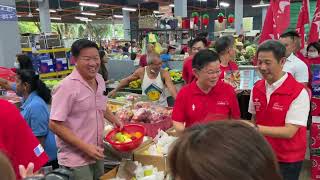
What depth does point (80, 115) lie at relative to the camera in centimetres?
253

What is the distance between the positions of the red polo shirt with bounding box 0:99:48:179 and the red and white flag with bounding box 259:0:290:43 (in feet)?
11.2

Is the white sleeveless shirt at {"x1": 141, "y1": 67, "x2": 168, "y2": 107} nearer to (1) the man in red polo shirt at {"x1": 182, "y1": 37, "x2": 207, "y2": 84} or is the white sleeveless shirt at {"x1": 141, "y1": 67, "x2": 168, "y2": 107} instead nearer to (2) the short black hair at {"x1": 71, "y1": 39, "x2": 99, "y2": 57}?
(1) the man in red polo shirt at {"x1": 182, "y1": 37, "x2": 207, "y2": 84}

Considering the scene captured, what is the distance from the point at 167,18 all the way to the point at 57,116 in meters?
6.15

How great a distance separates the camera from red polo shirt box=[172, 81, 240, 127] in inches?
99.6

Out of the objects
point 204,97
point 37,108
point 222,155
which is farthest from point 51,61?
point 222,155

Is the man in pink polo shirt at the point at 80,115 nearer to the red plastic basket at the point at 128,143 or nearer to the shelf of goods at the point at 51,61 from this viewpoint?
the red plastic basket at the point at 128,143

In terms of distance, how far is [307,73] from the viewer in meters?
Result: 3.90

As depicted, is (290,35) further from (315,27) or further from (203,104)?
(203,104)

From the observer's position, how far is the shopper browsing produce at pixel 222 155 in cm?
75

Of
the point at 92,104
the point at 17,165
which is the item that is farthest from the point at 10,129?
the point at 92,104

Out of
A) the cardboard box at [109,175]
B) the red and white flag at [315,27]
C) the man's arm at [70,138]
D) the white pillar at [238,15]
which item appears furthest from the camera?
the white pillar at [238,15]

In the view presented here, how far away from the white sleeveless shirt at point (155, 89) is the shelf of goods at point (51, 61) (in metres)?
4.29

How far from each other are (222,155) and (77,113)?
192cm

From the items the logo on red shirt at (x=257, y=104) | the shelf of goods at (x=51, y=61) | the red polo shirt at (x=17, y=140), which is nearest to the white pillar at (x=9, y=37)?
the shelf of goods at (x=51, y=61)
